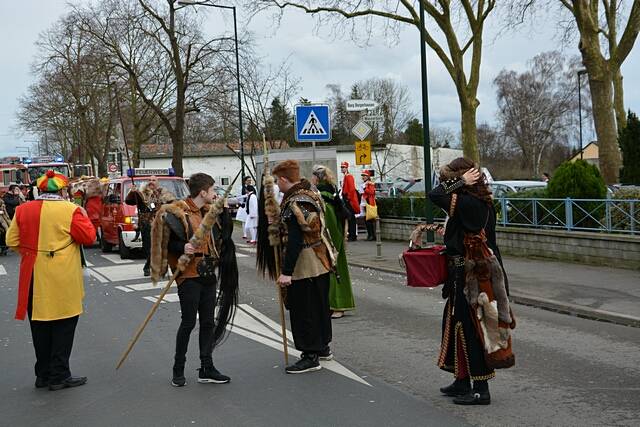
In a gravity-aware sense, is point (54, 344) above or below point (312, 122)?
below

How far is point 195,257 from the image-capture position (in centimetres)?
645

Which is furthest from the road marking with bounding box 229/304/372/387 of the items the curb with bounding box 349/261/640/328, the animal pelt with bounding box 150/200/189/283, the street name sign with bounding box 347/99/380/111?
the street name sign with bounding box 347/99/380/111

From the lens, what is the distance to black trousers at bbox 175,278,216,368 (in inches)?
255

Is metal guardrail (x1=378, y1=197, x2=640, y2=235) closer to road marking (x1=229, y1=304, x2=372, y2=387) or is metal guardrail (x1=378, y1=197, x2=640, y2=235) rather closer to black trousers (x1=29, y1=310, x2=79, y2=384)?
road marking (x1=229, y1=304, x2=372, y2=387)

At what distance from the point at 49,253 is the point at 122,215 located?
40.1 feet

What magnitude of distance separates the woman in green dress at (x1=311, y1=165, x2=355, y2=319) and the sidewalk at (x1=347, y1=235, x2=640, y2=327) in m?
2.78

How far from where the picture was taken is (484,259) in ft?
18.8

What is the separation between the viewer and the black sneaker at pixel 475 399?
19.3ft

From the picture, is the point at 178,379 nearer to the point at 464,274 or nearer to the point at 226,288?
the point at 226,288

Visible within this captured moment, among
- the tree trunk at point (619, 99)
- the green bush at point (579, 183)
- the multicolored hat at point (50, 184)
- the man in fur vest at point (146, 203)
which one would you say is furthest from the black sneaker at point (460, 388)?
the tree trunk at point (619, 99)

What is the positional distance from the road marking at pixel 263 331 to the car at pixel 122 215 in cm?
812

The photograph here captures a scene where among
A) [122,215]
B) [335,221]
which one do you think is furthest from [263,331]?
[122,215]

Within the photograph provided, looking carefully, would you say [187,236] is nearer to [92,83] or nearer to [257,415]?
[257,415]

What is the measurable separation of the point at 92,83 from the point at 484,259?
35981 mm
